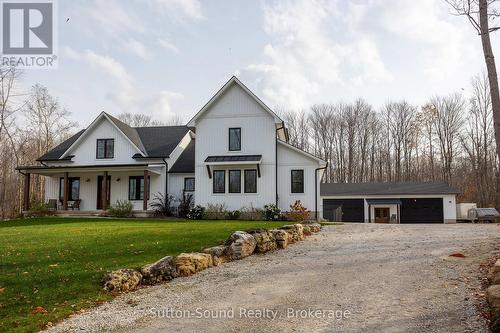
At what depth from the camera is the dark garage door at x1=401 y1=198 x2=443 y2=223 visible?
110 ft

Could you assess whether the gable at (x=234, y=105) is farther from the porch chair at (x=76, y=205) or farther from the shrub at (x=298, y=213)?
the porch chair at (x=76, y=205)

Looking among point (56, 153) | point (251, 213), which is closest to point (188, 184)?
point (251, 213)

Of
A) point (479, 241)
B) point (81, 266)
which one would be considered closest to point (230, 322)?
point (81, 266)

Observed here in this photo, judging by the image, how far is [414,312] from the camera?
5.75 m

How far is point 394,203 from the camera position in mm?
33719

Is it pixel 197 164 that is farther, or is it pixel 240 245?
pixel 197 164

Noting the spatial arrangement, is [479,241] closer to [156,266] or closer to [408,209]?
[156,266]

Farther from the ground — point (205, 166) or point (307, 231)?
point (205, 166)

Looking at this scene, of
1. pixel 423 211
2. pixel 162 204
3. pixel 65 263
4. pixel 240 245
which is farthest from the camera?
pixel 423 211

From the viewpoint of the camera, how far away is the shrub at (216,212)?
77.3 ft

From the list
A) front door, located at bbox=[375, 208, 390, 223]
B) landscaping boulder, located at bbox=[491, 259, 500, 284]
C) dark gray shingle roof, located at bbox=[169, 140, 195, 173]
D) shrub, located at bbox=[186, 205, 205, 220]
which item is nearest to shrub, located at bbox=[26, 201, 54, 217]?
dark gray shingle roof, located at bbox=[169, 140, 195, 173]

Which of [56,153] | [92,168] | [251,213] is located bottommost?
[251,213]

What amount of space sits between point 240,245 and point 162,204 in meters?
15.7

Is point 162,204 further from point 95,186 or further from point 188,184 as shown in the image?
point 95,186
